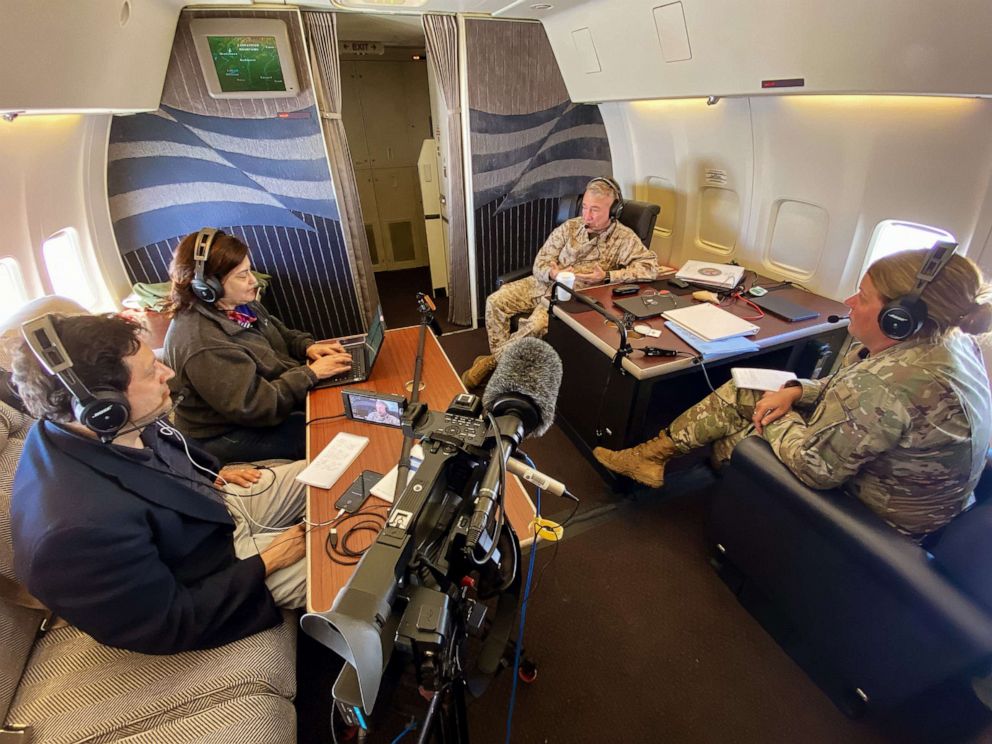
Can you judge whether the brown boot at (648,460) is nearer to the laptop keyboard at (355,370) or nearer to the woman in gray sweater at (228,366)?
the laptop keyboard at (355,370)

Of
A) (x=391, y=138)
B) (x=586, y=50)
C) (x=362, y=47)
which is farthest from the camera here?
(x=391, y=138)

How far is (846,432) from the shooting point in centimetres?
146

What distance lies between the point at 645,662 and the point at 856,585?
855 mm

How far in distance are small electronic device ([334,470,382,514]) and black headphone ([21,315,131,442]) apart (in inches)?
24.9

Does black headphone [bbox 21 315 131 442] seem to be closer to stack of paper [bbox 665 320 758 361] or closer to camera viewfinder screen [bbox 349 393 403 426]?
camera viewfinder screen [bbox 349 393 403 426]

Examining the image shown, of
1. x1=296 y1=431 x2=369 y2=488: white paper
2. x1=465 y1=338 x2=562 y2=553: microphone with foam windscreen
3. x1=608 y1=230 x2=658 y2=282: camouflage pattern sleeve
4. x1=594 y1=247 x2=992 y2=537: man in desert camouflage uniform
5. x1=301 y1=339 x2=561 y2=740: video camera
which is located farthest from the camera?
x1=608 y1=230 x2=658 y2=282: camouflage pattern sleeve

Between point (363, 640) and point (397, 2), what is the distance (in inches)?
145

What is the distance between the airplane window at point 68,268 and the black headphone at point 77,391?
7.17 feet

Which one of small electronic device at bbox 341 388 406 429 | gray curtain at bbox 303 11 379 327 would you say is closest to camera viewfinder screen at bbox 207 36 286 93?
gray curtain at bbox 303 11 379 327

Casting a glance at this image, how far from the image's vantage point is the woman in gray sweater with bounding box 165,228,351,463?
1.81 metres

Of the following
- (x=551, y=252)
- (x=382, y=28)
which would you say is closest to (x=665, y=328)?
(x=551, y=252)

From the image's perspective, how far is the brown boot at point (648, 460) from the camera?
2.32 meters

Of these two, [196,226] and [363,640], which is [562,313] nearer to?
[363,640]

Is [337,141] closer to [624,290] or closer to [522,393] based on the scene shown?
[624,290]
